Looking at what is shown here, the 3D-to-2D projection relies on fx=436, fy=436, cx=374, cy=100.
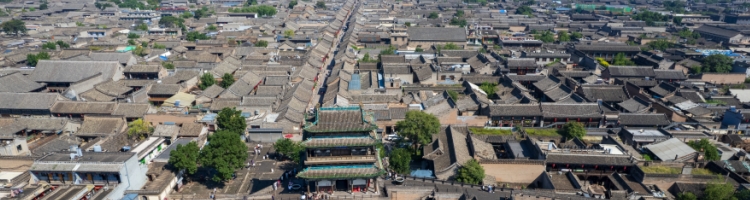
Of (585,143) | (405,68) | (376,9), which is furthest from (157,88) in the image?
(376,9)

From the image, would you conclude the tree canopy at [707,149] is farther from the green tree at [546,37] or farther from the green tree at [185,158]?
the green tree at [546,37]

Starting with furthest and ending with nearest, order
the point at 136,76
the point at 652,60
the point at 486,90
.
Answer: the point at 652,60 → the point at 136,76 → the point at 486,90

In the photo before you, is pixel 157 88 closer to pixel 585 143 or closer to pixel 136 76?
pixel 136 76

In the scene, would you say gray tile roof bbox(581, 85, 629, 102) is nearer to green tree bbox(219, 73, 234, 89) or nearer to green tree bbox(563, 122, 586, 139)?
green tree bbox(563, 122, 586, 139)

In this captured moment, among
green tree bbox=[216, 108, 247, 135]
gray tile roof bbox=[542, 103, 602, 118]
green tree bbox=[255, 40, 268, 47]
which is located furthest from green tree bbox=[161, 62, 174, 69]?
gray tile roof bbox=[542, 103, 602, 118]

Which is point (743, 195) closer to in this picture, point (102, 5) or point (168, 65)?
point (168, 65)

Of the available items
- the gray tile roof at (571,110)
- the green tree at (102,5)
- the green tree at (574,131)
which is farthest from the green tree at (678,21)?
the green tree at (102,5)
